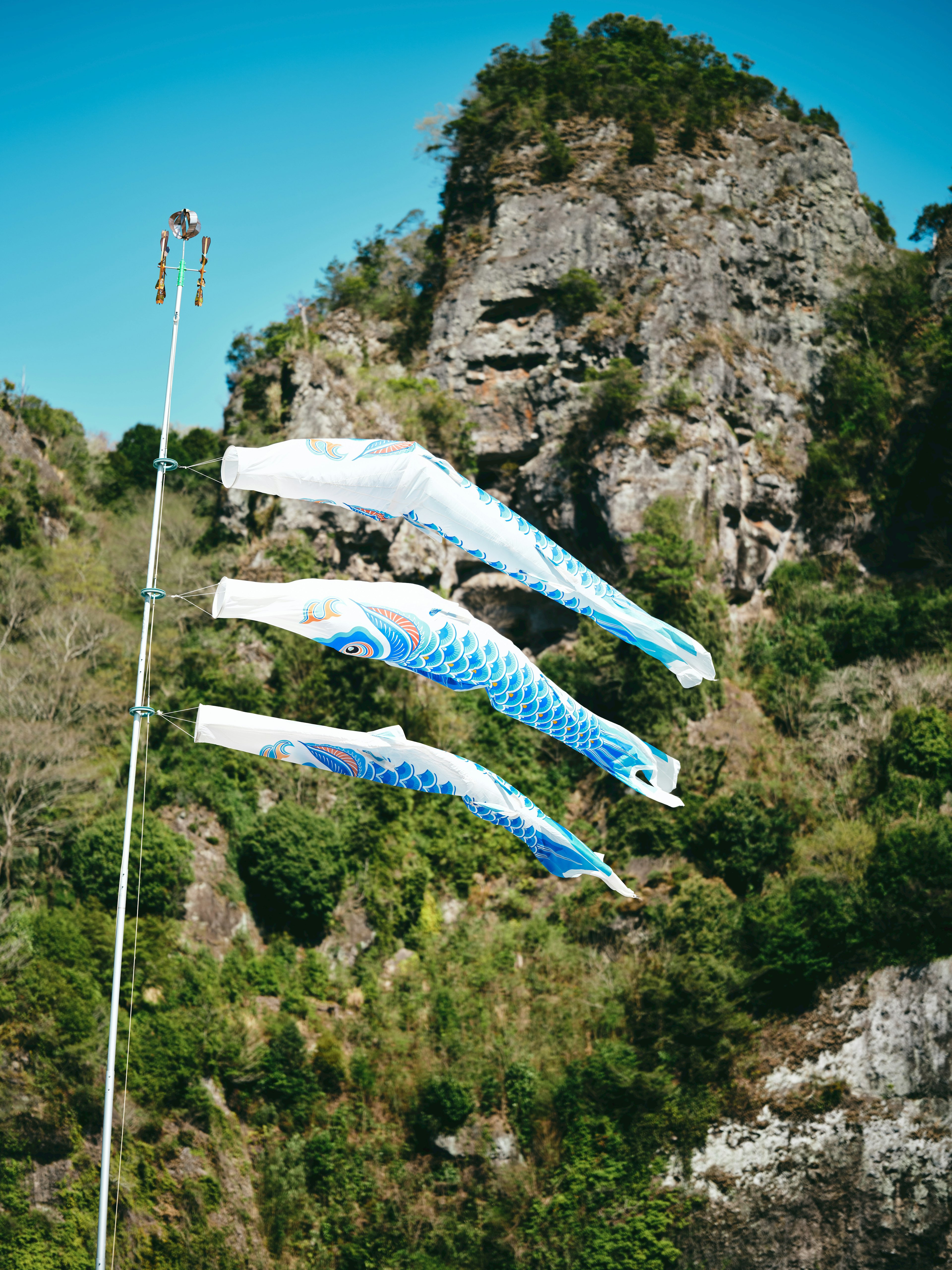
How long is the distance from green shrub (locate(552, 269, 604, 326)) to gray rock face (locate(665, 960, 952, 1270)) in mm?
22543

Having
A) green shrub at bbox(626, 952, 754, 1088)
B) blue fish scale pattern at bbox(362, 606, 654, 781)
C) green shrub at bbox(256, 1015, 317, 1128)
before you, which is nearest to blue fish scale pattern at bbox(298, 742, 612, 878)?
blue fish scale pattern at bbox(362, 606, 654, 781)

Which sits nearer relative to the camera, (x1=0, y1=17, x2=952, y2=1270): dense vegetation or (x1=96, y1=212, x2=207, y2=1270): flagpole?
(x1=96, y1=212, x2=207, y2=1270): flagpole

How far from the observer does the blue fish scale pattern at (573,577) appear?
13.4m

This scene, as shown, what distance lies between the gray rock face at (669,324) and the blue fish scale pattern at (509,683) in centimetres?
1741

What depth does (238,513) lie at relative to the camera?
34.2m

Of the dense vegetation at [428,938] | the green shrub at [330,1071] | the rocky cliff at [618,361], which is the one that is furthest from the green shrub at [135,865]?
the rocky cliff at [618,361]

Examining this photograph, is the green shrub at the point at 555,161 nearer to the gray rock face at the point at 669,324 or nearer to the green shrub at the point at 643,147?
the gray rock face at the point at 669,324

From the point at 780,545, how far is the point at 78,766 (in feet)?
69.6

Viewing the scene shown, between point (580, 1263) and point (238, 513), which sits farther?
point (238, 513)

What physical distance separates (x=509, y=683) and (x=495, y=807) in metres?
1.53

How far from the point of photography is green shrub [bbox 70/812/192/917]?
23.3m

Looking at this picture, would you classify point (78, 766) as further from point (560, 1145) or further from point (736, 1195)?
point (736, 1195)

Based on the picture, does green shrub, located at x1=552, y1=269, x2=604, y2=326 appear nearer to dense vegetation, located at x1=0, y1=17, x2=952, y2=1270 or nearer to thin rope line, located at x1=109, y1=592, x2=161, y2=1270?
dense vegetation, located at x1=0, y1=17, x2=952, y2=1270

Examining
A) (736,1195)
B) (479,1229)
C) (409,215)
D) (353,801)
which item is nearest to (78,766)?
(353,801)
